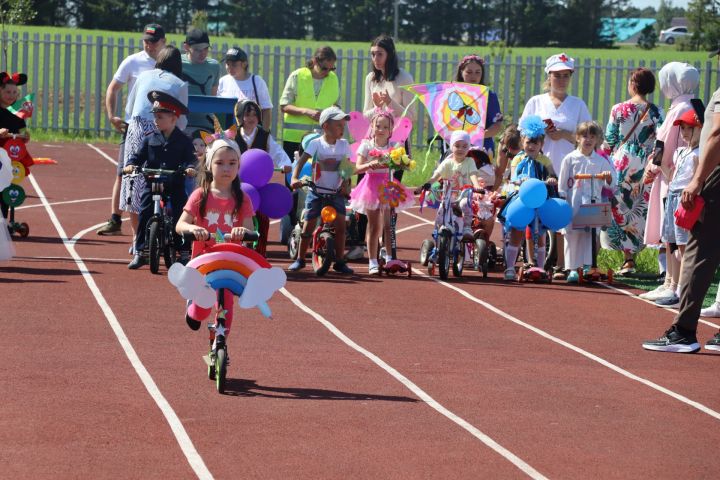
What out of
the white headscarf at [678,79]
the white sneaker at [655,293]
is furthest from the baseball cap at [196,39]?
the white sneaker at [655,293]

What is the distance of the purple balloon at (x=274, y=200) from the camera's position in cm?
1296

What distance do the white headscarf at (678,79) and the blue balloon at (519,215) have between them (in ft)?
5.66

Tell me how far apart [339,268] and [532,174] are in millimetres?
2120

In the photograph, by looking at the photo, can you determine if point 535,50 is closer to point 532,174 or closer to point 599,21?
point 599,21

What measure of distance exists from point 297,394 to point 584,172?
601cm

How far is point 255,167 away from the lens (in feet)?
41.7

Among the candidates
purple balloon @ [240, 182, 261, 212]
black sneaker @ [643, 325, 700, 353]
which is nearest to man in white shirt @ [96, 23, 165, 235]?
purple balloon @ [240, 182, 261, 212]

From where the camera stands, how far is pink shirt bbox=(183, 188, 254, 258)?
882 centimetres

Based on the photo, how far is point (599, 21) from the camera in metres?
84.7

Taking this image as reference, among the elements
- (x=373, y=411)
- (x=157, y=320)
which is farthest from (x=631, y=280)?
(x=373, y=411)

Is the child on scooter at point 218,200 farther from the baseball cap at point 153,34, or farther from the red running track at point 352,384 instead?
the baseball cap at point 153,34

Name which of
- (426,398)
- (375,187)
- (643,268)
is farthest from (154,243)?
(643,268)

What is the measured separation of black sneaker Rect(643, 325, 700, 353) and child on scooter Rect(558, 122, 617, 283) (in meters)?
3.29

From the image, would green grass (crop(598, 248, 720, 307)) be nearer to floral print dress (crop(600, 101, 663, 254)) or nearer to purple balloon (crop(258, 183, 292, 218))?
floral print dress (crop(600, 101, 663, 254))
